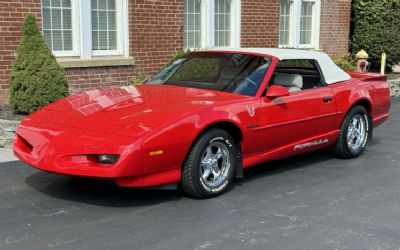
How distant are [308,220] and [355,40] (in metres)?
13.9

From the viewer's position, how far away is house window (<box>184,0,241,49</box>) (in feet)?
41.5

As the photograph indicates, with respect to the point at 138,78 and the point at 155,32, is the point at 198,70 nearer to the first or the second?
the point at 138,78

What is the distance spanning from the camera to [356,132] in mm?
7508

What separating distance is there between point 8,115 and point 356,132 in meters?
4.96

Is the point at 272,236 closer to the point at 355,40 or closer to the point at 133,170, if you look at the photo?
the point at 133,170

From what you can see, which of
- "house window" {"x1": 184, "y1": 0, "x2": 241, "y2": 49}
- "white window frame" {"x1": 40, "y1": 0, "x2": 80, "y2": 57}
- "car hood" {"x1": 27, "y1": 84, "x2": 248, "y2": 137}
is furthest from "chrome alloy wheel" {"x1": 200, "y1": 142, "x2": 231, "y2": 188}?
"house window" {"x1": 184, "y1": 0, "x2": 241, "y2": 49}

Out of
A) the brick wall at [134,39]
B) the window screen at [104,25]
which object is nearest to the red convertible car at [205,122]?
the brick wall at [134,39]

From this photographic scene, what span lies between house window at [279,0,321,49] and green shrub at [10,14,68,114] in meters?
7.85

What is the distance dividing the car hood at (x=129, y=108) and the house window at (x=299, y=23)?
9.56 meters

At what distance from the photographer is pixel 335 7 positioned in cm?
1673

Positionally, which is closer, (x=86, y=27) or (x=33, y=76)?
(x=33, y=76)

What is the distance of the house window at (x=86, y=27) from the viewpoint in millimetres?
10133

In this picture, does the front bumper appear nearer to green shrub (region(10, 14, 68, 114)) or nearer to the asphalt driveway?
the asphalt driveway

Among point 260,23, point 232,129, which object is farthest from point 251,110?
point 260,23
